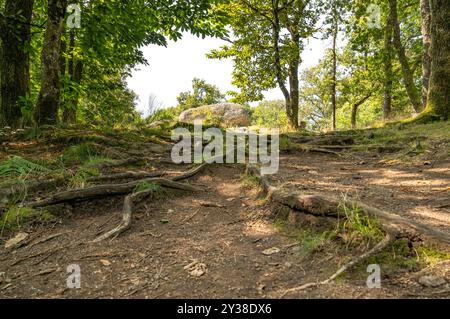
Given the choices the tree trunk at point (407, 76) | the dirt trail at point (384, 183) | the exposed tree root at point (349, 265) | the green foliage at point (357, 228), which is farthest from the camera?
the tree trunk at point (407, 76)

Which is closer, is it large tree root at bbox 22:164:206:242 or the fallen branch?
large tree root at bbox 22:164:206:242

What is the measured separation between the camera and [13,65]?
235 inches

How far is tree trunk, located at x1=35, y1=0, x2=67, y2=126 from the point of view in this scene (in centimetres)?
546

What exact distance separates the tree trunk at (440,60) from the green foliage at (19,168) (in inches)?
349

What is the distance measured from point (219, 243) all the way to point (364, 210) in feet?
4.07

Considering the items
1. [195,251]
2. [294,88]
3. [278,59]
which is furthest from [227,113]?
[195,251]

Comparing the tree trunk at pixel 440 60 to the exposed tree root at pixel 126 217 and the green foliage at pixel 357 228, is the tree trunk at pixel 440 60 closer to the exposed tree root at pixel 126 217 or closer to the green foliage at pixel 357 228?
the green foliage at pixel 357 228

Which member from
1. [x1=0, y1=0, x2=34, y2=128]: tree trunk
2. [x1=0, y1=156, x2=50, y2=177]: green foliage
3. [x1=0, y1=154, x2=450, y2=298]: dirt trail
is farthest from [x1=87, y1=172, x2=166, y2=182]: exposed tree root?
[x1=0, y1=0, x2=34, y2=128]: tree trunk

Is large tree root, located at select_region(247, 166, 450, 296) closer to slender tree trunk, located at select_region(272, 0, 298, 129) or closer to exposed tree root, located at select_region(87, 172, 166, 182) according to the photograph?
exposed tree root, located at select_region(87, 172, 166, 182)

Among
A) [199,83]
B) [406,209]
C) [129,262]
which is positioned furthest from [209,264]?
[199,83]

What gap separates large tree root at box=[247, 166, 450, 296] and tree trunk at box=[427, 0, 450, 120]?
690 centimetres

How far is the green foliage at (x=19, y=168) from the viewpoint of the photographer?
12.1ft

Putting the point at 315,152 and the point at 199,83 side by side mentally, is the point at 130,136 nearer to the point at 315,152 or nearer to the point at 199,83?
the point at 315,152

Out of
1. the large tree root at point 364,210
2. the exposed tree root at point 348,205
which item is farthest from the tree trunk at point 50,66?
the large tree root at point 364,210
